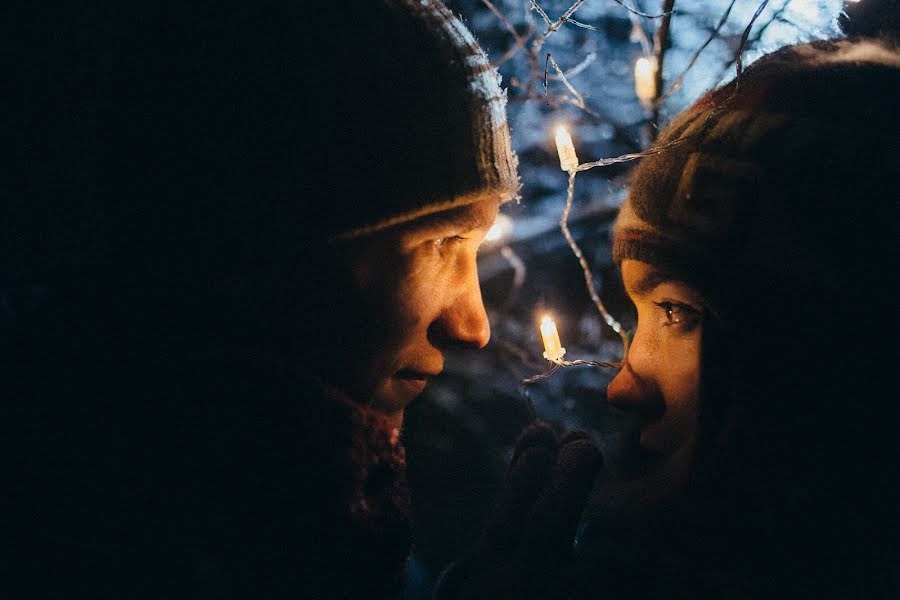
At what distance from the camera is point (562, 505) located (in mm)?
1480

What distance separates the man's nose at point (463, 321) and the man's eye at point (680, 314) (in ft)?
1.44

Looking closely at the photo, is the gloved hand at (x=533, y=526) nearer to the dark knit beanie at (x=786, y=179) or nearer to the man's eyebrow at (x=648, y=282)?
the man's eyebrow at (x=648, y=282)

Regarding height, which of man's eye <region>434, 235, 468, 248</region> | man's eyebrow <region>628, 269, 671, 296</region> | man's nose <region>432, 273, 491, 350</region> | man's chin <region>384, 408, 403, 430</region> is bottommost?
man's chin <region>384, 408, 403, 430</region>

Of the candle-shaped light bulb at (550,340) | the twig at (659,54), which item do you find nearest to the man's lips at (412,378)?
the candle-shaped light bulb at (550,340)

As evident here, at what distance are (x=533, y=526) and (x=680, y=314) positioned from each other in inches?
25.2

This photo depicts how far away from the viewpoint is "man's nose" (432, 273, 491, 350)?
148 cm

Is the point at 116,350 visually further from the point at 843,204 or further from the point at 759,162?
the point at 843,204

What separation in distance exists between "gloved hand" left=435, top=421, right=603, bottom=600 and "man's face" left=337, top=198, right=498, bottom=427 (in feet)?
1.39

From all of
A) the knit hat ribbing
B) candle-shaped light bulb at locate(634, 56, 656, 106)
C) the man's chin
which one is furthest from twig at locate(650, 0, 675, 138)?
the man's chin

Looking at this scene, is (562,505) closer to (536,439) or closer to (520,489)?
(520,489)

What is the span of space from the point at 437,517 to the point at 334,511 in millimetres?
1347

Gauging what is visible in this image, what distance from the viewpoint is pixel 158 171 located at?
1163 mm

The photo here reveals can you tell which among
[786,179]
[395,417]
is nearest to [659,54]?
[786,179]

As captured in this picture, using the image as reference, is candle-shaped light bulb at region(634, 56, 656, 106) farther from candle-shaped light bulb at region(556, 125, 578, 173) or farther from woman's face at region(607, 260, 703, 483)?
woman's face at region(607, 260, 703, 483)
